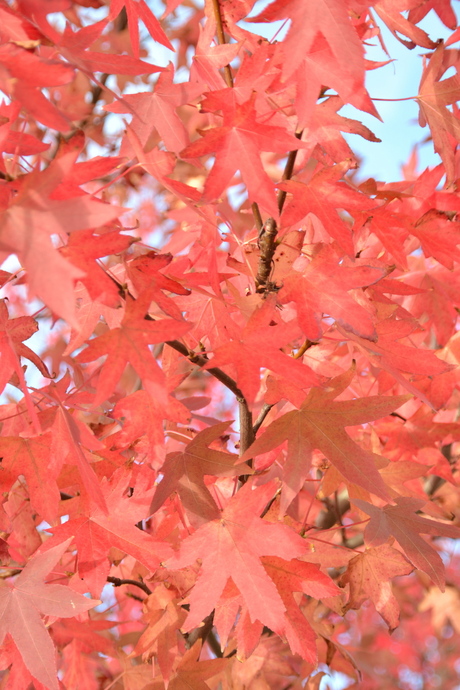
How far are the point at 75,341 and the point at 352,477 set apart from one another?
0.49m

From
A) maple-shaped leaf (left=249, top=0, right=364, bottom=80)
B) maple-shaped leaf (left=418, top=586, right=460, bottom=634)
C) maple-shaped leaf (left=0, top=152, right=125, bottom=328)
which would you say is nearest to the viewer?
maple-shaped leaf (left=0, top=152, right=125, bottom=328)

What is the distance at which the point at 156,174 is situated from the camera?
794 millimetres

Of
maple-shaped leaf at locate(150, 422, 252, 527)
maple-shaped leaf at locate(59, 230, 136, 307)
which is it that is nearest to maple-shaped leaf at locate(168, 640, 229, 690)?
maple-shaped leaf at locate(150, 422, 252, 527)

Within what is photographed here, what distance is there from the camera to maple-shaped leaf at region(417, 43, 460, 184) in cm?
94

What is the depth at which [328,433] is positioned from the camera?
31.9 inches

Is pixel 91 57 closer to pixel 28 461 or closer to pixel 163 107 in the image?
pixel 163 107

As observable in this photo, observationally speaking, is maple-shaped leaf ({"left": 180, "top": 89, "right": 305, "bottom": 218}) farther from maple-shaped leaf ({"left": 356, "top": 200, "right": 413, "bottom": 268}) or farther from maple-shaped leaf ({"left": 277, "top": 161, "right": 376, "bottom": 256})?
maple-shaped leaf ({"left": 356, "top": 200, "right": 413, "bottom": 268})

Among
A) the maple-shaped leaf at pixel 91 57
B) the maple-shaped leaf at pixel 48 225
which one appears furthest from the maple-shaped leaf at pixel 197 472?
the maple-shaped leaf at pixel 91 57

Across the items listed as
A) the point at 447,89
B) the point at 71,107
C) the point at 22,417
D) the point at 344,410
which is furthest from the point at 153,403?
the point at 71,107

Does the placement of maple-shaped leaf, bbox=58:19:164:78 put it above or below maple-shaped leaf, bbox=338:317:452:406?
above

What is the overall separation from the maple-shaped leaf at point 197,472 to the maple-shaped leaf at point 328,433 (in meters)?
0.05

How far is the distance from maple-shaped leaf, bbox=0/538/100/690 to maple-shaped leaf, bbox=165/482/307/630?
0.44ft

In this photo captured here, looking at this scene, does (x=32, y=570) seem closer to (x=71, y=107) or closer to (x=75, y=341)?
(x=75, y=341)

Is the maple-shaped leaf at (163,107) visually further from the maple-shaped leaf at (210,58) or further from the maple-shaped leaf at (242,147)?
the maple-shaped leaf at (242,147)
